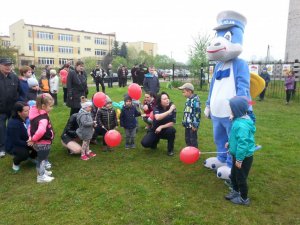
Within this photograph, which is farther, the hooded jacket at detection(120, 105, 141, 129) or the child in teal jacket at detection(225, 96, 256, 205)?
the hooded jacket at detection(120, 105, 141, 129)

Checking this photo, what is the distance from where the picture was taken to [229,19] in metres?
4.47

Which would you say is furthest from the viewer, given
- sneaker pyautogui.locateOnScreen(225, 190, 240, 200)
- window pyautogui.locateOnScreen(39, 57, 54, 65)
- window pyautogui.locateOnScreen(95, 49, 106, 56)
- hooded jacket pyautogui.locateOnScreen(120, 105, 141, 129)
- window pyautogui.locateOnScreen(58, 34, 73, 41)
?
window pyautogui.locateOnScreen(95, 49, 106, 56)

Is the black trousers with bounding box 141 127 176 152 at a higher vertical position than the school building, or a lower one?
lower

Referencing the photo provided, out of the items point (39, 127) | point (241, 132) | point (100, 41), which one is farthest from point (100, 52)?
point (241, 132)

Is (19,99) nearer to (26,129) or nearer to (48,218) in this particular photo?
(26,129)

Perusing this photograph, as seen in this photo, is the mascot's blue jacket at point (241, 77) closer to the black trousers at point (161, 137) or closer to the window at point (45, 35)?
the black trousers at point (161, 137)

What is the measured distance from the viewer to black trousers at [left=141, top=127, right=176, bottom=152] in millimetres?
5727

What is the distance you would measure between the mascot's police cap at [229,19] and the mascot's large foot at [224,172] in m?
2.30

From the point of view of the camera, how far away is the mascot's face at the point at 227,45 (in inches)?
171

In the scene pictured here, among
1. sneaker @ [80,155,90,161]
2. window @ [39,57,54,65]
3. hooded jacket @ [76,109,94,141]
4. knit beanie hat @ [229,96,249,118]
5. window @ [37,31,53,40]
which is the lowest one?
sneaker @ [80,155,90,161]

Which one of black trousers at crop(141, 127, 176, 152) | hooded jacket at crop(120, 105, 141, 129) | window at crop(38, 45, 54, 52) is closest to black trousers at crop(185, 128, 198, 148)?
black trousers at crop(141, 127, 176, 152)

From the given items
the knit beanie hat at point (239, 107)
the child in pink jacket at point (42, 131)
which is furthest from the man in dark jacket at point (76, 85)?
the knit beanie hat at point (239, 107)

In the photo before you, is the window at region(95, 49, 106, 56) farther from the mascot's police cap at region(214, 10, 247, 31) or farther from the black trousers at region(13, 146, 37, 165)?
the mascot's police cap at region(214, 10, 247, 31)

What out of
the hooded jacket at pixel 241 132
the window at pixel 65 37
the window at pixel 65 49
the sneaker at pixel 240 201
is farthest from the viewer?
the window at pixel 65 49
